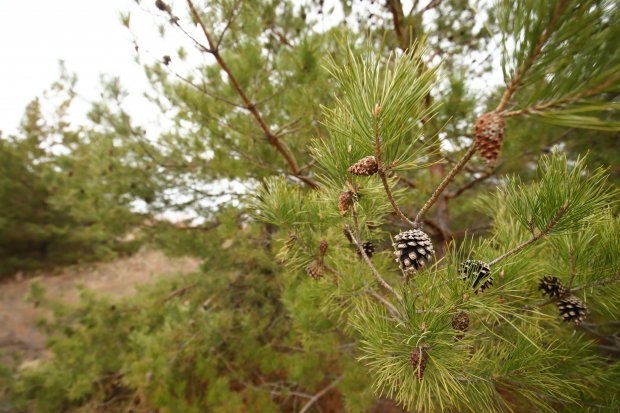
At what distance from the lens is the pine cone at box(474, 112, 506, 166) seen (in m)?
0.50

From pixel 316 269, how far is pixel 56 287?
38.7 ft

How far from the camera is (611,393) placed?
0.95 meters

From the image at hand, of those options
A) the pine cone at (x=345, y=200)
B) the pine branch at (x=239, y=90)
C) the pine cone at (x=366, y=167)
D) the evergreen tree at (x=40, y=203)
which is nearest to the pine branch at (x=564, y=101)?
the pine cone at (x=366, y=167)

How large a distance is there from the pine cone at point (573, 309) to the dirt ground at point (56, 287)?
19.4ft

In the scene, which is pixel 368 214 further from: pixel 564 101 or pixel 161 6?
pixel 161 6

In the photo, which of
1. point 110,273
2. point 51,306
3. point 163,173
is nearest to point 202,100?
point 163,173

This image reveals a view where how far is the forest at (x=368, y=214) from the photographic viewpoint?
0.62m

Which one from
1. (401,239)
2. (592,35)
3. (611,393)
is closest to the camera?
(592,35)

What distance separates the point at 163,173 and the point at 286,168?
→ 148 cm

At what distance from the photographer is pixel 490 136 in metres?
0.50

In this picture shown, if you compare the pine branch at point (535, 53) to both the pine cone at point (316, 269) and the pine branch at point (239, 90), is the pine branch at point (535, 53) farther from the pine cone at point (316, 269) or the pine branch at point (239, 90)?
the pine branch at point (239, 90)

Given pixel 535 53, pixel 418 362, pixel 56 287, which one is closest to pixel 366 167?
pixel 535 53

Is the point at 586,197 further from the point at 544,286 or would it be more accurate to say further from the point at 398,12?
the point at 398,12

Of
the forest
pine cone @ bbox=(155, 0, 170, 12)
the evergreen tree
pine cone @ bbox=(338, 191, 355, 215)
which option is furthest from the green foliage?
pine cone @ bbox=(338, 191, 355, 215)
